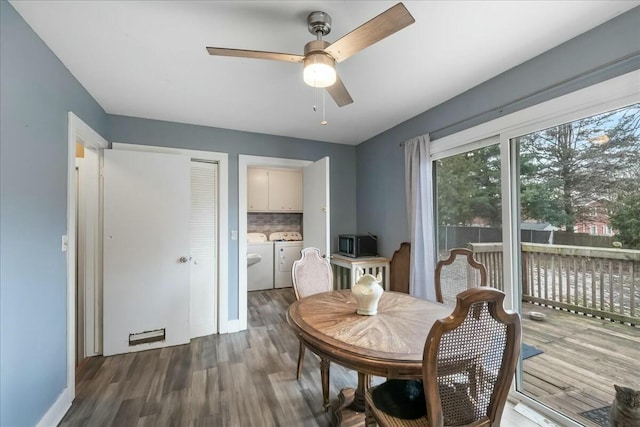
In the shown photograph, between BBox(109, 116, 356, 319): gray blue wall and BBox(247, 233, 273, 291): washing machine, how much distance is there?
5.27 ft

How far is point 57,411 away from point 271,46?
2.81m

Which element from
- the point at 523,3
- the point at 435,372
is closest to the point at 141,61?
the point at 523,3

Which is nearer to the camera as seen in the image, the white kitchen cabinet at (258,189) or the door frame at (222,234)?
the door frame at (222,234)

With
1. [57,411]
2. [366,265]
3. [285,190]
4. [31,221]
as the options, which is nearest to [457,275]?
[366,265]

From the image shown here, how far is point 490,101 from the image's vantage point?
2.16m

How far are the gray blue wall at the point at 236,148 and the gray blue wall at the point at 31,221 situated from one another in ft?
3.18

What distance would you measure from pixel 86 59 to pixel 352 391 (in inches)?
120

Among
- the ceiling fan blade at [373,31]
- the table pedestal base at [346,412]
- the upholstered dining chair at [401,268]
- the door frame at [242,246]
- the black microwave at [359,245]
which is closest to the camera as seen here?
the ceiling fan blade at [373,31]

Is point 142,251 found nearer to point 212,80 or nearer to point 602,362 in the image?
point 212,80

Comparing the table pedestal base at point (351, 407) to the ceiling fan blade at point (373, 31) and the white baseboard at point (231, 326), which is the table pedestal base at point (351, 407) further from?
the ceiling fan blade at point (373, 31)

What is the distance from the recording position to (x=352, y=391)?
200cm

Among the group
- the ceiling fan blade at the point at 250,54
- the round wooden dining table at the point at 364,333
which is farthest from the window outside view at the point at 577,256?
the ceiling fan blade at the point at 250,54

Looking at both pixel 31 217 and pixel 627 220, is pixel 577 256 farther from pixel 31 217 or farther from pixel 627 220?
pixel 31 217

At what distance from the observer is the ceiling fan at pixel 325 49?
3.95ft
